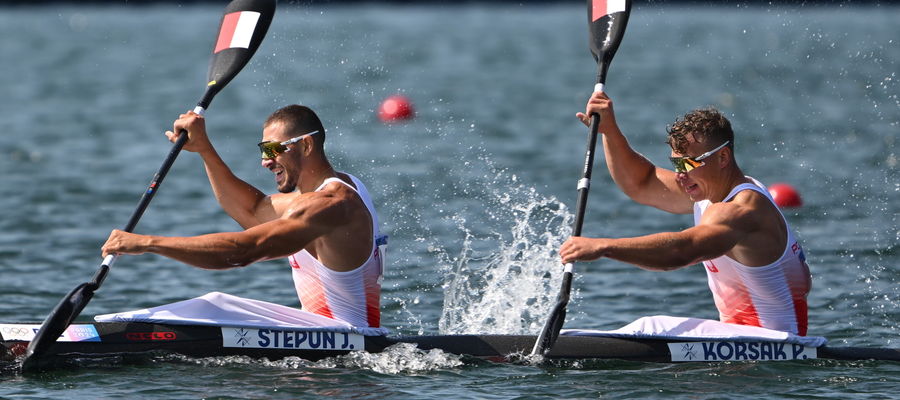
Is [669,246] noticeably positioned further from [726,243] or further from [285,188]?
[285,188]

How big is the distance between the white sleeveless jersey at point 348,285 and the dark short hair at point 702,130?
1.93 meters

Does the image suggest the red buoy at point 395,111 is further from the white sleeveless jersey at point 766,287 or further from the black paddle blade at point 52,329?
the black paddle blade at point 52,329

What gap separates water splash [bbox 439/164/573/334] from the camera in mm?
9984

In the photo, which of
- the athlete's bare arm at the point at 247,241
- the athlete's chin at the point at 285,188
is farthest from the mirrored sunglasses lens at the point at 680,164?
the athlete's chin at the point at 285,188

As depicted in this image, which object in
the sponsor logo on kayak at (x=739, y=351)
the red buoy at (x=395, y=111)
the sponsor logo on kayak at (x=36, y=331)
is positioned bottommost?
the sponsor logo on kayak at (x=739, y=351)

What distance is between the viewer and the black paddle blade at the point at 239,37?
397 inches

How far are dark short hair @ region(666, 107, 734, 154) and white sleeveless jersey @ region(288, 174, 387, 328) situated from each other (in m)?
1.93

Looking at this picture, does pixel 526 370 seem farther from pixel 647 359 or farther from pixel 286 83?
pixel 286 83

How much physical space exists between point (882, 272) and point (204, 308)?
265 inches

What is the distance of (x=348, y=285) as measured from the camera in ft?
26.7

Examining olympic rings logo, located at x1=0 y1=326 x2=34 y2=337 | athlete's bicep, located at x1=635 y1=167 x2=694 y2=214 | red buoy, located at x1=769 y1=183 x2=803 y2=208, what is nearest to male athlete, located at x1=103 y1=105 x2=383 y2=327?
olympic rings logo, located at x1=0 y1=326 x2=34 y2=337

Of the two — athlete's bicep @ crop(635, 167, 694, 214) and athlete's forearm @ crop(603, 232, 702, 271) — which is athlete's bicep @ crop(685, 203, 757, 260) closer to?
athlete's forearm @ crop(603, 232, 702, 271)

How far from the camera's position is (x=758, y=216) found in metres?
7.75

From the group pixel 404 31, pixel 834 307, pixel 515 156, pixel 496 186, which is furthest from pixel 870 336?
pixel 404 31
